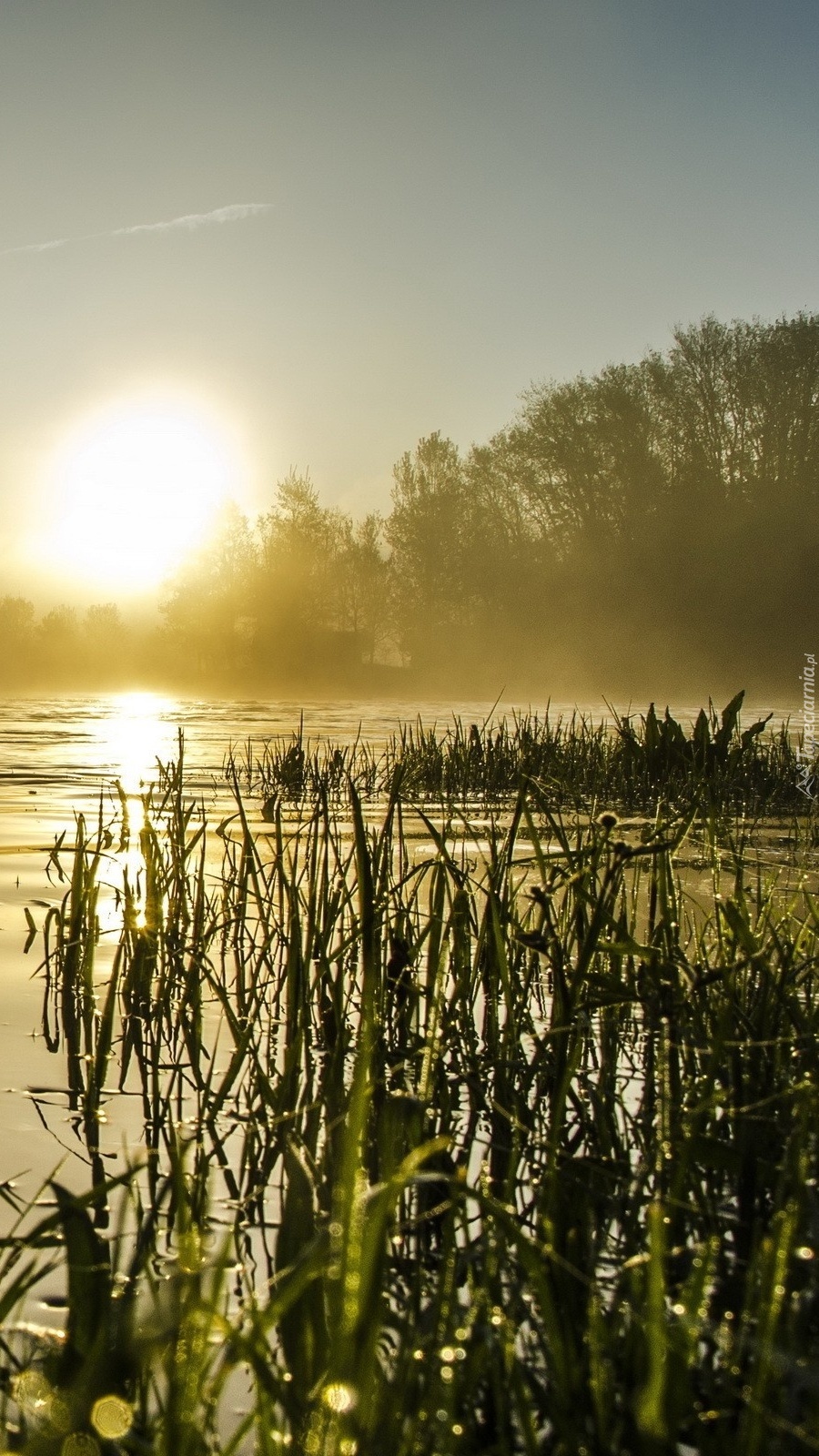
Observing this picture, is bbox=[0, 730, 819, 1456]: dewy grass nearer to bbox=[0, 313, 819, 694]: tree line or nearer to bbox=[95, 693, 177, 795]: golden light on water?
bbox=[95, 693, 177, 795]: golden light on water

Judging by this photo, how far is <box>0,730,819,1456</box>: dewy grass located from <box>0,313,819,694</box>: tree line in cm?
4272

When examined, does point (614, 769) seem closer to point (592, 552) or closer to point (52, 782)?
point (52, 782)

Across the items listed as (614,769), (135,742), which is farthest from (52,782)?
(135,742)

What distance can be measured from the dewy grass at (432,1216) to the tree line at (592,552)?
140 feet

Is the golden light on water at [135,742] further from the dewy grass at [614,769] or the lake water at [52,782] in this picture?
the dewy grass at [614,769]

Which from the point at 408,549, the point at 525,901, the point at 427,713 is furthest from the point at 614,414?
the point at 525,901

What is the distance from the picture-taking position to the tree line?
4472 centimetres

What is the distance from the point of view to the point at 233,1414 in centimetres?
149

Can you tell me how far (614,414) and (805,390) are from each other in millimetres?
6245

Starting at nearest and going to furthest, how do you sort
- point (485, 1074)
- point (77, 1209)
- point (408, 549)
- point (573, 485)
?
1. point (77, 1209)
2. point (485, 1074)
3. point (573, 485)
4. point (408, 549)

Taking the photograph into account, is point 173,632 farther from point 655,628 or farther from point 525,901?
point 525,901

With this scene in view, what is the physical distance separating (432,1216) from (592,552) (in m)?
48.3

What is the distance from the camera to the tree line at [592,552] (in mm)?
44719

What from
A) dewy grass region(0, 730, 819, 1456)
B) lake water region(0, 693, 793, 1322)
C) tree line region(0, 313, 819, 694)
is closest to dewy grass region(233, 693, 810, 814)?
lake water region(0, 693, 793, 1322)
